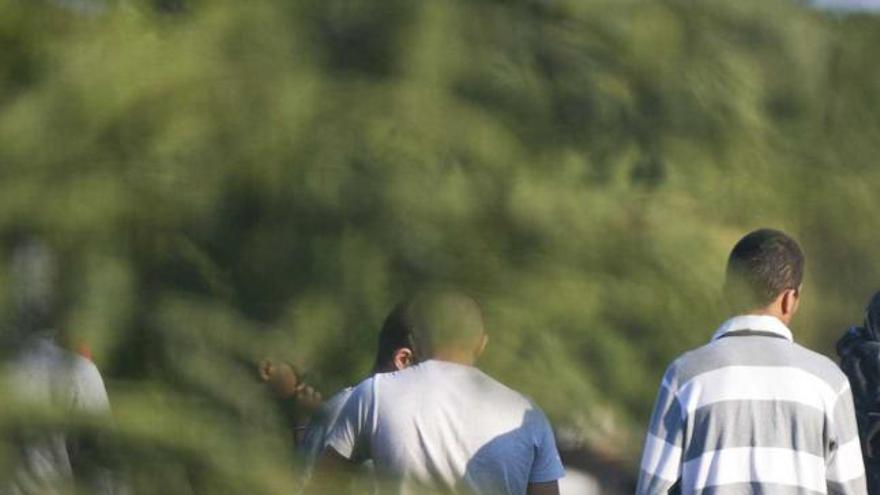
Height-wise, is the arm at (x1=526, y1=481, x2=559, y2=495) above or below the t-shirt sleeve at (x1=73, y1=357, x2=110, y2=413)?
below

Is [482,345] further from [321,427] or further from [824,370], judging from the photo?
[824,370]

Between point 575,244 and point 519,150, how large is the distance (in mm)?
47

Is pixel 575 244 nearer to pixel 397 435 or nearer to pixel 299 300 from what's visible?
pixel 299 300

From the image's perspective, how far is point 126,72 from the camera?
27.5 inches

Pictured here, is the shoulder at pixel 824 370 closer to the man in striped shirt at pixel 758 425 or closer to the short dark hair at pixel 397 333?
the man in striped shirt at pixel 758 425

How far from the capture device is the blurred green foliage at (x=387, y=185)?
68 centimetres

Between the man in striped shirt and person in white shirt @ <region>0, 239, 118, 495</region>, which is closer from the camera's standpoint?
person in white shirt @ <region>0, 239, 118, 495</region>

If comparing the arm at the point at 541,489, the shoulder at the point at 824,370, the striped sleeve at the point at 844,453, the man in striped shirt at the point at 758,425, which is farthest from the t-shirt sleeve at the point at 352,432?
the striped sleeve at the point at 844,453

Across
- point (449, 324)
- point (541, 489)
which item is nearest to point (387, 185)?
point (449, 324)

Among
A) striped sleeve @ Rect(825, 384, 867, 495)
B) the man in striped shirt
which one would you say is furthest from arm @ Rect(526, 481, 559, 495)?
striped sleeve @ Rect(825, 384, 867, 495)

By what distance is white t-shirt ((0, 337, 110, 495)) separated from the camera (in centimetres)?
68

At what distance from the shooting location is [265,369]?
2.30 ft

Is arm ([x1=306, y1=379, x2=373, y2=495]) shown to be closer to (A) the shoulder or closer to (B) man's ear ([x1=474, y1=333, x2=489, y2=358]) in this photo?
(B) man's ear ([x1=474, y1=333, x2=489, y2=358])

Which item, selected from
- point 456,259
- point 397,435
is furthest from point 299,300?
point 397,435
